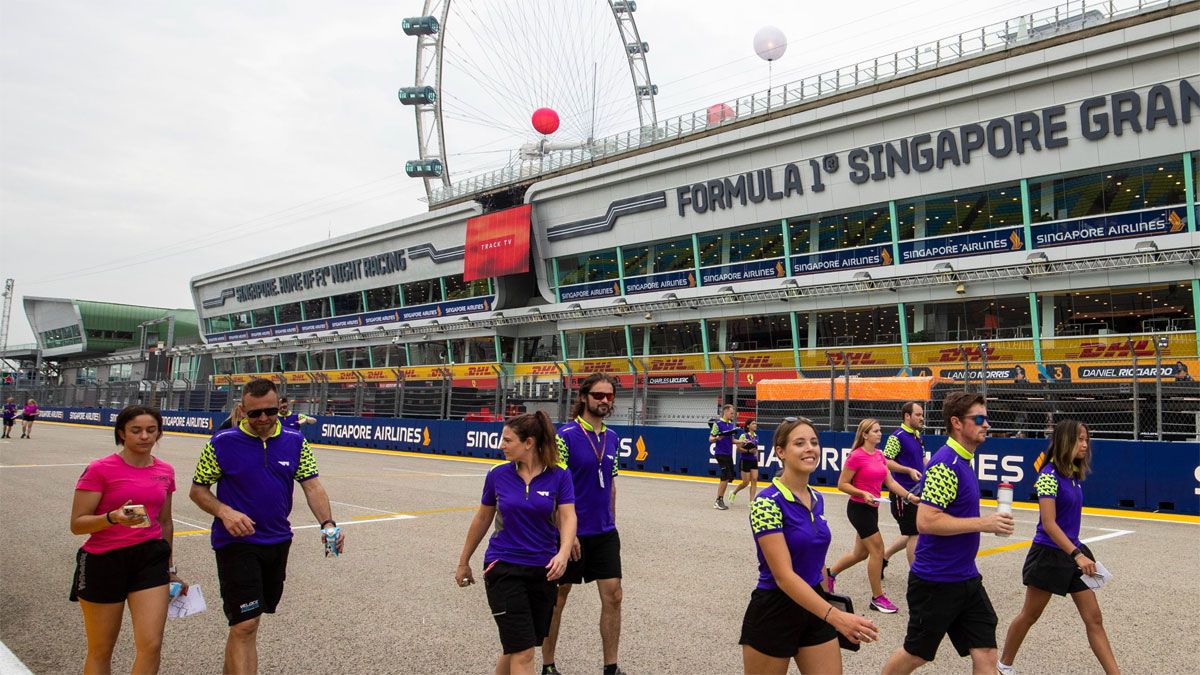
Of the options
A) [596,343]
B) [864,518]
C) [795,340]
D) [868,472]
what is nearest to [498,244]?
[596,343]

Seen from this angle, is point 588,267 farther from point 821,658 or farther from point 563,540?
point 821,658

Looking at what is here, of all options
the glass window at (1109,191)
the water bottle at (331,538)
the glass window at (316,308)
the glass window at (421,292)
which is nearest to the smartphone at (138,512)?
the water bottle at (331,538)

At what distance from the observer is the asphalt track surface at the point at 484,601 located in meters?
5.81

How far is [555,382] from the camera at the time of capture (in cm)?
3441

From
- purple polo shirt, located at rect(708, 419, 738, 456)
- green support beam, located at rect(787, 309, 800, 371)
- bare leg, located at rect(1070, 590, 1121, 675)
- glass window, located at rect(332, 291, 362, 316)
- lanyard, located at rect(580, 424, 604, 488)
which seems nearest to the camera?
bare leg, located at rect(1070, 590, 1121, 675)

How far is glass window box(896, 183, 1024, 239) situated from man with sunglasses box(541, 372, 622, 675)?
25.8 m

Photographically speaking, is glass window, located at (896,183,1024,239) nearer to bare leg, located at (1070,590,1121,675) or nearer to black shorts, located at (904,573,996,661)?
bare leg, located at (1070,590,1121,675)

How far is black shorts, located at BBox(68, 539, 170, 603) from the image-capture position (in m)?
4.66

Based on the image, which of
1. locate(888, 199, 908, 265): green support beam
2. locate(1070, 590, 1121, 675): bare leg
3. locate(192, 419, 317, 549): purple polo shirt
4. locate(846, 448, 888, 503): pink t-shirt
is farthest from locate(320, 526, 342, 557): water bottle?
locate(888, 199, 908, 265): green support beam

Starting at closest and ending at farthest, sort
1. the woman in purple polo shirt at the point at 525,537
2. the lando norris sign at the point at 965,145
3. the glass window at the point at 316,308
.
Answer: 1. the woman in purple polo shirt at the point at 525,537
2. the lando norris sign at the point at 965,145
3. the glass window at the point at 316,308

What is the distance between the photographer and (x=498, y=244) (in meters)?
43.2

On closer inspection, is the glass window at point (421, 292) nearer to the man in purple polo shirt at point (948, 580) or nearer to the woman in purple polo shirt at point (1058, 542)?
the woman in purple polo shirt at point (1058, 542)

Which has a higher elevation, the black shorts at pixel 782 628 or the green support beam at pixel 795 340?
the green support beam at pixel 795 340

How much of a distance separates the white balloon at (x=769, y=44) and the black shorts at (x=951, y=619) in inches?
1241
